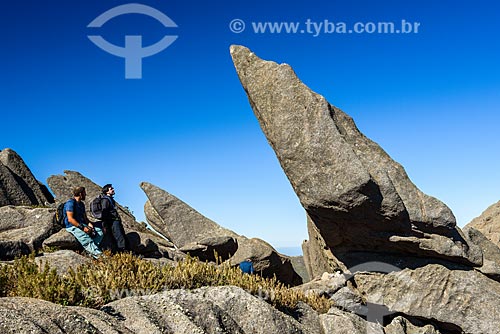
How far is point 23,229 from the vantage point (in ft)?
63.8

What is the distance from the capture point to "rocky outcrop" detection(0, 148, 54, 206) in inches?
1050

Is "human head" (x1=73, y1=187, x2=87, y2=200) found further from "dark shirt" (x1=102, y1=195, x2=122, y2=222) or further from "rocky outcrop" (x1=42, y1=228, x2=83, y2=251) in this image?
"rocky outcrop" (x1=42, y1=228, x2=83, y2=251)

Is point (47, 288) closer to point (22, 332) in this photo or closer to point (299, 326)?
point (22, 332)

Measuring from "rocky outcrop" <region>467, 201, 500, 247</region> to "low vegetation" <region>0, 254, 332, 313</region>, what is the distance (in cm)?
2270

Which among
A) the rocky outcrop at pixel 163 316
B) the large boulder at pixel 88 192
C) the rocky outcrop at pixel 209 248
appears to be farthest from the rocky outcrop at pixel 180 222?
the rocky outcrop at pixel 163 316

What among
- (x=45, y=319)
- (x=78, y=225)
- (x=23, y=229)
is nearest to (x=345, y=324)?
(x=45, y=319)

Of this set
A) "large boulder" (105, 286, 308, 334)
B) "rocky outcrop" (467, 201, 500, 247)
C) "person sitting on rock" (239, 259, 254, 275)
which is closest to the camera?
"large boulder" (105, 286, 308, 334)

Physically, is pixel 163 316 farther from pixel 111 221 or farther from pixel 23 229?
pixel 23 229

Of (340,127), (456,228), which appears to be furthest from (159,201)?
(456,228)

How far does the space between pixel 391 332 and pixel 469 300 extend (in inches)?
116

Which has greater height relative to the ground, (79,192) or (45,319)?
(79,192)

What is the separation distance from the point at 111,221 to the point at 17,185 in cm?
1136

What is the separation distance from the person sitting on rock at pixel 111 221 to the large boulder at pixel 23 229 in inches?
83.7

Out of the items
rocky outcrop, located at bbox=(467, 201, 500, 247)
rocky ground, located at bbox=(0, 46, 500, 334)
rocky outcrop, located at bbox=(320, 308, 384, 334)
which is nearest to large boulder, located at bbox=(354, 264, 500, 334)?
rocky ground, located at bbox=(0, 46, 500, 334)
